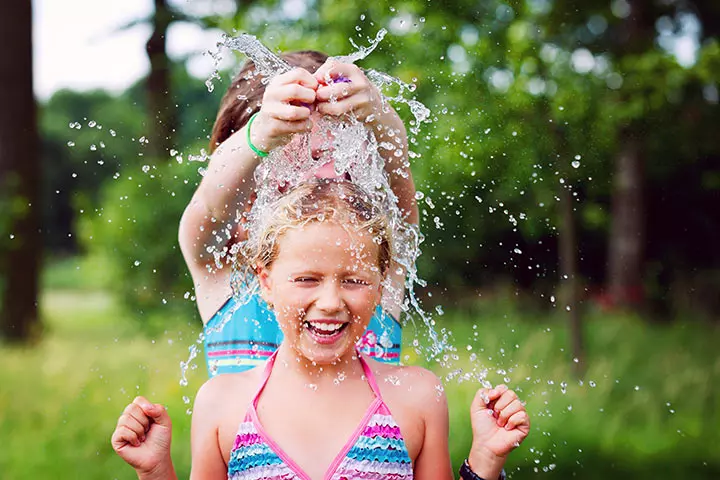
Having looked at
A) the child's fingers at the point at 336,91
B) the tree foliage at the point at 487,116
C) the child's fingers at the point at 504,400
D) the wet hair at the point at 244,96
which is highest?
the tree foliage at the point at 487,116

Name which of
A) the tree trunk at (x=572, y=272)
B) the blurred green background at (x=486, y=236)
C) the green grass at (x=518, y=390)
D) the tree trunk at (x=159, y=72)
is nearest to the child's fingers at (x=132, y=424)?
the blurred green background at (x=486, y=236)

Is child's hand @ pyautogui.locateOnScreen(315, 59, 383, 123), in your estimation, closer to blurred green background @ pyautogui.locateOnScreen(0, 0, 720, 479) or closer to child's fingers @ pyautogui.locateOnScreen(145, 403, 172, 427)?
child's fingers @ pyautogui.locateOnScreen(145, 403, 172, 427)

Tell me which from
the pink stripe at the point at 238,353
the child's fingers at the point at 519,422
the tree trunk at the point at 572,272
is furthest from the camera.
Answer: the tree trunk at the point at 572,272

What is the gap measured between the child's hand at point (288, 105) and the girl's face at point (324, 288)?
0.22 m

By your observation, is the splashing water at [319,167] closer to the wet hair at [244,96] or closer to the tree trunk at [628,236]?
the wet hair at [244,96]

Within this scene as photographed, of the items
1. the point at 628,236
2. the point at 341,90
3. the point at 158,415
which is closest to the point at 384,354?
the point at 158,415

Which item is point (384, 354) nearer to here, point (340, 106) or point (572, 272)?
point (340, 106)

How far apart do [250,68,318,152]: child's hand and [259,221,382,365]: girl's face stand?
8.5 inches

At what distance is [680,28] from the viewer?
38.5ft

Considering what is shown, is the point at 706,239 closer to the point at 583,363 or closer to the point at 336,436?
the point at 583,363

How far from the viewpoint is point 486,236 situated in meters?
8.85

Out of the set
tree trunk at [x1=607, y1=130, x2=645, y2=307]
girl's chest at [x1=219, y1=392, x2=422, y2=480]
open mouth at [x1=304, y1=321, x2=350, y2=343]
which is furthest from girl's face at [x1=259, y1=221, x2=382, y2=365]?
tree trunk at [x1=607, y1=130, x2=645, y2=307]

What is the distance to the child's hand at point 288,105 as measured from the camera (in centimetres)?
200

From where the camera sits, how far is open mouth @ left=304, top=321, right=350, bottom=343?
2.01 m
